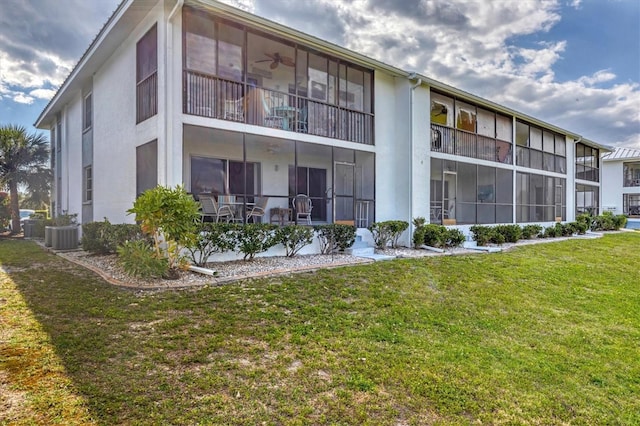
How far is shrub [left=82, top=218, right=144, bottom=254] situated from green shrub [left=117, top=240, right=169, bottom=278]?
1539 millimetres

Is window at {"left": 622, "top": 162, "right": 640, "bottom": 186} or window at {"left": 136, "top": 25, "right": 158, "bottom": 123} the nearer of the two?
window at {"left": 136, "top": 25, "right": 158, "bottom": 123}

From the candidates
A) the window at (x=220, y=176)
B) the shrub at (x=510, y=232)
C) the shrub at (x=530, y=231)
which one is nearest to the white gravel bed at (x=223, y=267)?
the window at (x=220, y=176)

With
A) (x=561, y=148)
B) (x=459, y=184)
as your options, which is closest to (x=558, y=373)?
(x=459, y=184)

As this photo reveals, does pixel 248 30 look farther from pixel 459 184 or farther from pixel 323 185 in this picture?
pixel 459 184

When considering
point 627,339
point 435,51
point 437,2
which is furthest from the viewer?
point 435,51

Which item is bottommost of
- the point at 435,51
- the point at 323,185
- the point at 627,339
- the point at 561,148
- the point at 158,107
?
the point at 627,339

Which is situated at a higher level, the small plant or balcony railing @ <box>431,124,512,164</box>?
balcony railing @ <box>431,124,512,164</box>

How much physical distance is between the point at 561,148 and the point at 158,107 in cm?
2240

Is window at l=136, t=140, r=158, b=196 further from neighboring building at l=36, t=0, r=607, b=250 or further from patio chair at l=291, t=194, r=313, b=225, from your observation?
patio chair at l=291, t=194, r=313, b=225

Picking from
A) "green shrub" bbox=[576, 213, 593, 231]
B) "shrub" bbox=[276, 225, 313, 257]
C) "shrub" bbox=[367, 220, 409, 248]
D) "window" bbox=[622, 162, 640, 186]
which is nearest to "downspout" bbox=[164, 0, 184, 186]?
"shrub" bbox=[276, 225, 313, 257]

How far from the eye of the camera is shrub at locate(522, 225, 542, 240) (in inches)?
621

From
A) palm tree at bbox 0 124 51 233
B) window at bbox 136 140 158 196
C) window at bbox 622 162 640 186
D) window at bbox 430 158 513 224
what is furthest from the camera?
window at bbox 622 162 640 186

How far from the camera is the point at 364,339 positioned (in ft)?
14.1

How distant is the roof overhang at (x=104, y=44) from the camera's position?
880 cm
